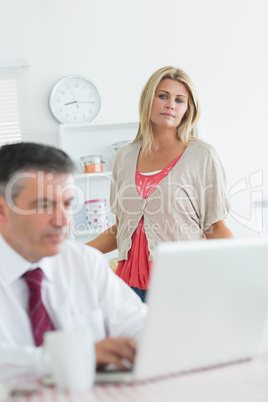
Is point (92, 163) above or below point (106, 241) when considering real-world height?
above

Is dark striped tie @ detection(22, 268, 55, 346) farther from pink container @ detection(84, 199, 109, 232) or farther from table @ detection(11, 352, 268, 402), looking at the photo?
pink container @ detection(84, 199, 109, 232)

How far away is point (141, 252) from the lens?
1.94 metres

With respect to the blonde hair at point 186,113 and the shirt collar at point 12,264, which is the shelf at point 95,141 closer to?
the blonde hair at point 186,113

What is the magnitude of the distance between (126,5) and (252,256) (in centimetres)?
318

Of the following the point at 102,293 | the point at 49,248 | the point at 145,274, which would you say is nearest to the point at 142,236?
the point at 145,274

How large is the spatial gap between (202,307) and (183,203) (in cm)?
109

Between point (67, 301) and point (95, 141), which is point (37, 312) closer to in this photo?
point (67, 301)

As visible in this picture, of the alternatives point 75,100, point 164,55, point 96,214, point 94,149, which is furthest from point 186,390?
point 164,55

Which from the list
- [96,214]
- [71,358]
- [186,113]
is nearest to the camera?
[71,358]

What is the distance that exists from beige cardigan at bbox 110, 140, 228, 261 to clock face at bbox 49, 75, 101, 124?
172 cm

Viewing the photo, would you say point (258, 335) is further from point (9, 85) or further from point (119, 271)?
point (9, 85)

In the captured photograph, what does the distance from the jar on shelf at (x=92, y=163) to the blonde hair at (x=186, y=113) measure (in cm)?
133

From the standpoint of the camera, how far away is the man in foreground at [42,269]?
1.05 meters

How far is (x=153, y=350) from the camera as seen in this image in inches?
32.3
